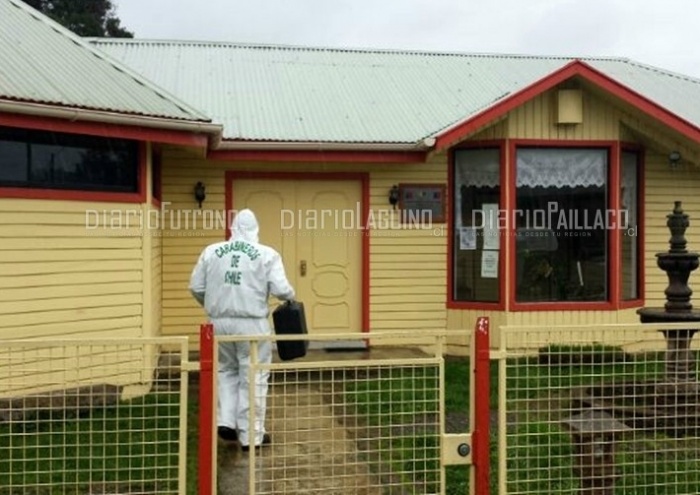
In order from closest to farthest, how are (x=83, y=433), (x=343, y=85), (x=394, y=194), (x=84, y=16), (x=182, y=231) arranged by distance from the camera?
(x=83, y=433) < (x=182, y=231) < (x=394, y=194) < (x=343, y=85) < (x=84, y=16)

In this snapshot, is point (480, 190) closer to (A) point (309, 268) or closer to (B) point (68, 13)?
(A) point (309, 268)

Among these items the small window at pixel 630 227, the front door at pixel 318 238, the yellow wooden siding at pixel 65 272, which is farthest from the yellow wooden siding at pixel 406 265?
the yellow wooden siding at pixel 65 272

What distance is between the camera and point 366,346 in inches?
382

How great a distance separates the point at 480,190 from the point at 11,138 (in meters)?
5.68

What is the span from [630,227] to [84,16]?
40188 millimetres

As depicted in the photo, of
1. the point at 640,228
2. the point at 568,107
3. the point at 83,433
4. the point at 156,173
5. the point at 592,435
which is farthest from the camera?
the point at 640,228

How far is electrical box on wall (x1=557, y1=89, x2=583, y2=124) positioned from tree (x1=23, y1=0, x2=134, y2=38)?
3711cm

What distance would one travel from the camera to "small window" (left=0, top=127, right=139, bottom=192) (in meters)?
6.58

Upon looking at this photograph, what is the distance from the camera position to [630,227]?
1023cm

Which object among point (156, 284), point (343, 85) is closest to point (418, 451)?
point (156, 284)

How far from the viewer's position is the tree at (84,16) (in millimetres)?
42375

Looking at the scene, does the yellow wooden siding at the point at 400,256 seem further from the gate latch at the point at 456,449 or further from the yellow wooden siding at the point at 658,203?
the gate latch at the point at 456,449

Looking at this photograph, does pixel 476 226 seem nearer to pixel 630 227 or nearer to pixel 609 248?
pixel 609 248

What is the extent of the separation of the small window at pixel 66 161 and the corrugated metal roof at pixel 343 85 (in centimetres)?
182
